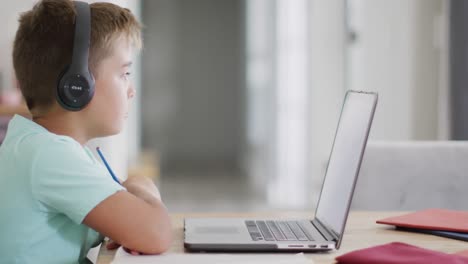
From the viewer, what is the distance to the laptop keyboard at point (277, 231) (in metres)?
1.13

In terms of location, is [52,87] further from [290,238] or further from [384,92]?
[384,92]

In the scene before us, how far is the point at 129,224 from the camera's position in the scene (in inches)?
41.8

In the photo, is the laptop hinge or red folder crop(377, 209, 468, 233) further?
red folder crop(377, 209, 468, 233)

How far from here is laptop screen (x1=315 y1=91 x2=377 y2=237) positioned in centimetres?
111

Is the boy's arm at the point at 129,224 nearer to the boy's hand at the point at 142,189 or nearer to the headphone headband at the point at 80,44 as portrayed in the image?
the boy's hand at the point at 142,189

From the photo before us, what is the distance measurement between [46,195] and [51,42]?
0.27m

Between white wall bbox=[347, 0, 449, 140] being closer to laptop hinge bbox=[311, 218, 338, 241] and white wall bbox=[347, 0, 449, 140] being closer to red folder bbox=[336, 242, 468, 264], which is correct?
laptop hinge bbox=[311, 218, 338, 241]

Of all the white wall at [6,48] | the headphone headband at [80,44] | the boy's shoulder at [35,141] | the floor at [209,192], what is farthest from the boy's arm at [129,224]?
the floor at [209,192]

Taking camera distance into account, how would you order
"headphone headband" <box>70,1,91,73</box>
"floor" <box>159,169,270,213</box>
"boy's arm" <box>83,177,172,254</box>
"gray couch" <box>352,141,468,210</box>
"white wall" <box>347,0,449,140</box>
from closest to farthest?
"boy's arm" <box>83,177,172,254</box> → "headphone headband" <box>70,1,91,73</box> → "gray couch" <box>352,141,468,210</box> → "white wall" <box>347,0,449,140</box> → "floor" <box>159,169,270,213</box>

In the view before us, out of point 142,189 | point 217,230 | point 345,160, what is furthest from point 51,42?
point 345,160

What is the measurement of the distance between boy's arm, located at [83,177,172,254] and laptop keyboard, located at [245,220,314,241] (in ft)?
0.52

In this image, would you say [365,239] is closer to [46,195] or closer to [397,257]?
[397,257]

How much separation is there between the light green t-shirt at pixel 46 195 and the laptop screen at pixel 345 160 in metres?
0.36

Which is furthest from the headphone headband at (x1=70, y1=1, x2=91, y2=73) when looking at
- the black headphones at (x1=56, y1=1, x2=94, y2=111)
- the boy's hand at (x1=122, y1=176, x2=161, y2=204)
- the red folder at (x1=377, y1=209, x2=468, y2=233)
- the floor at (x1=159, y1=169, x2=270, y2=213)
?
the floor at (x1=159, y1=169, x2=270, y2=213)
